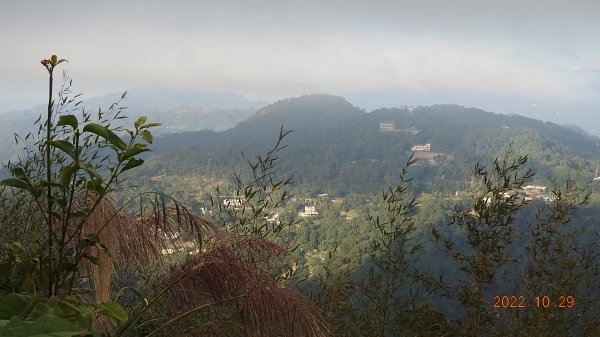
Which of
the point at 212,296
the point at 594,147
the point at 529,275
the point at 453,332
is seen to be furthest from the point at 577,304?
the point at 594,147

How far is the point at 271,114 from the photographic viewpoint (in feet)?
420

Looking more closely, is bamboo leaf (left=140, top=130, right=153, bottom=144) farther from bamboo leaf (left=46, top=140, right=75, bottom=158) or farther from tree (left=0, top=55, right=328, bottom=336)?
bamboo leaf (left=46, top=140, right=75, bottom=158)

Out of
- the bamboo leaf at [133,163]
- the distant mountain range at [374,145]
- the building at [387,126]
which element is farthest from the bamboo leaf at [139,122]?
the building at [387,126]

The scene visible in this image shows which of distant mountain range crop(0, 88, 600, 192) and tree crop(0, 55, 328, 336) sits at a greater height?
tree crop(0, 55, 328, 336)

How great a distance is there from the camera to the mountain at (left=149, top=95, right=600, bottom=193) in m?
70.8

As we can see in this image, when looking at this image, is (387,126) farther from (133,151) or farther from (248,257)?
(133,151)

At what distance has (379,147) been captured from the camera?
90.5 metres

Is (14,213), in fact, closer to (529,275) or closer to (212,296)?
(212,296)

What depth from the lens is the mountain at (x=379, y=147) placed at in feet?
232
